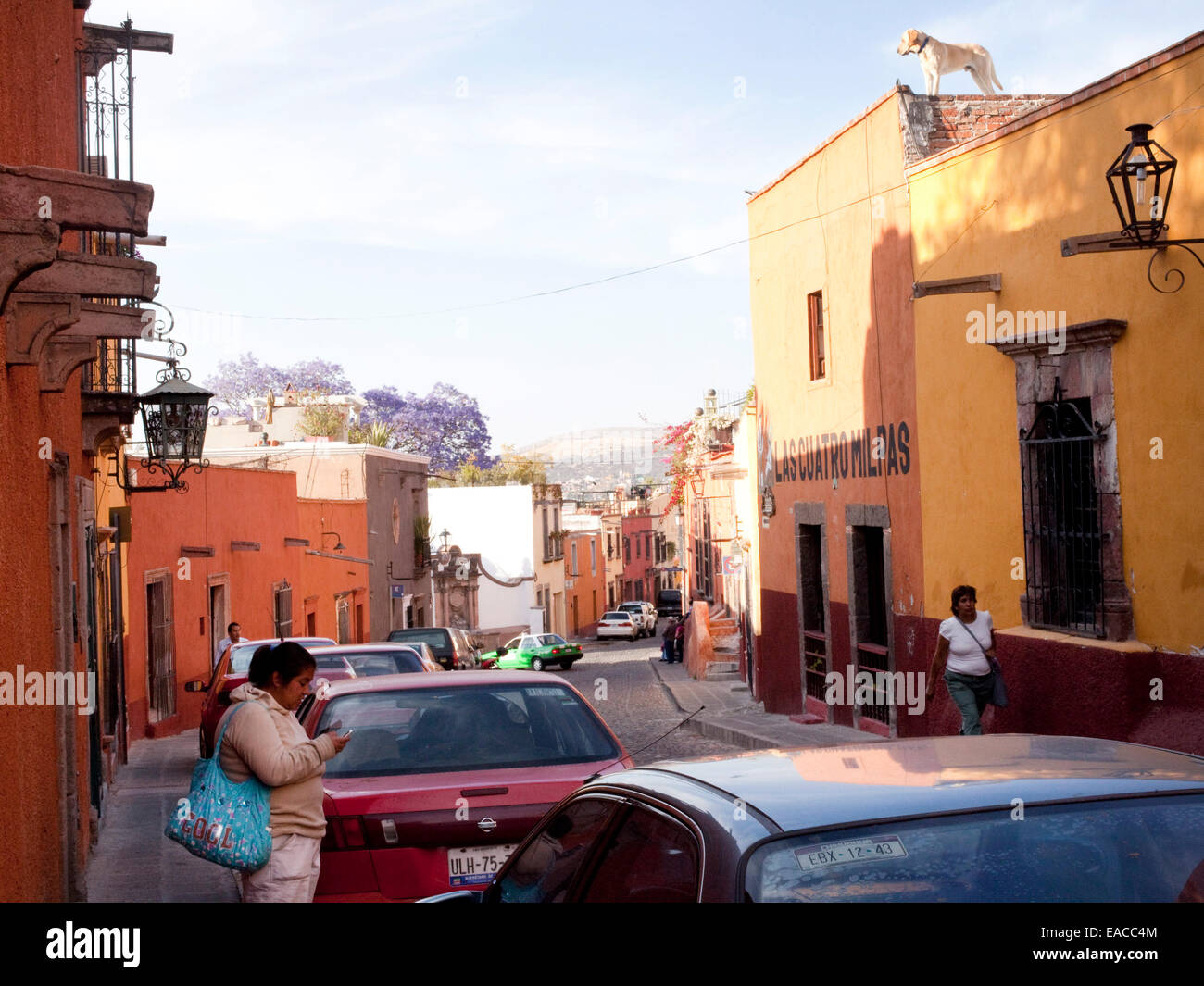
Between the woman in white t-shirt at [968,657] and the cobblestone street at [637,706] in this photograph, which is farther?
the cobblestone street at [637,706]

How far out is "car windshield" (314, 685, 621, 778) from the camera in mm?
6207

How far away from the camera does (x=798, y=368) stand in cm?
1819

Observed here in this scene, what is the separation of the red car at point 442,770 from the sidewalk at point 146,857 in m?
2.50

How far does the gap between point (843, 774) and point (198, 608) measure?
19.7 meters

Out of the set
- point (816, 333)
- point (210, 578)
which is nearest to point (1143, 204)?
point (816, 333)

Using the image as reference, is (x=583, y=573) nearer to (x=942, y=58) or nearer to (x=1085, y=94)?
(x=942, y=58)

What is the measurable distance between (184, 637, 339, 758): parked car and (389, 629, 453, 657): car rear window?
9755 mm

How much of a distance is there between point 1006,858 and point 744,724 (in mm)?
15637

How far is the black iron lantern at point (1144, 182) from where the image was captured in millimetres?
8727

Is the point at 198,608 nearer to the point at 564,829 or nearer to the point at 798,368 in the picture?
the point at 798,368

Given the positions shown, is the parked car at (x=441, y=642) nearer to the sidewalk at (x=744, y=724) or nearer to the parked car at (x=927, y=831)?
the sidewalk at (x=744, y=724)

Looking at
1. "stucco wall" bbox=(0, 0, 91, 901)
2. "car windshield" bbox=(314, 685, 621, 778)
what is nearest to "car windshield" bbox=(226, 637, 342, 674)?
"stucco wall" bbox=(0, 0, 91, 901)

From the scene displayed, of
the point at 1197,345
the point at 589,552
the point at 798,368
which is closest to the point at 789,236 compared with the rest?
the point at 798,368

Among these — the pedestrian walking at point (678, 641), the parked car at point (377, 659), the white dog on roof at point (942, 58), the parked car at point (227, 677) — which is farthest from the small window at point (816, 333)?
the pedestrian walking at point (678, 641)
